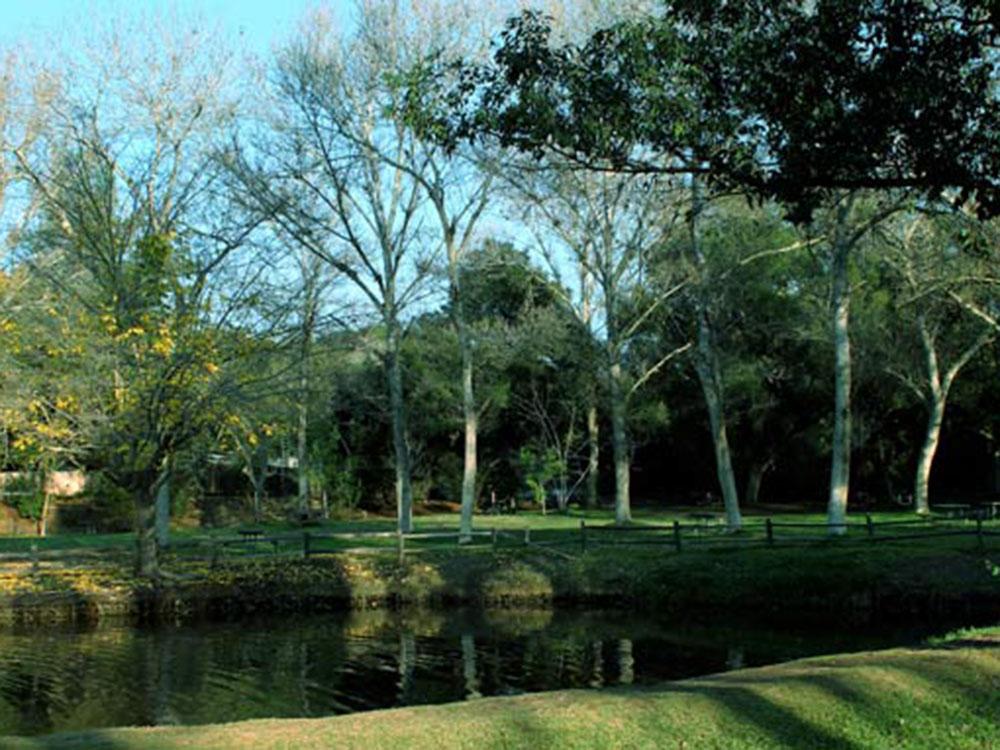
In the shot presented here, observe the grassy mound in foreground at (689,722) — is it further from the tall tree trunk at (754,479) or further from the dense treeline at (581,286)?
the tall tree trunk at (754,479)

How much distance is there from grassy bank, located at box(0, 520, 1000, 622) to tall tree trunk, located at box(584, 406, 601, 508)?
2527cm

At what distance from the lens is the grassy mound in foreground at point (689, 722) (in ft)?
32.0

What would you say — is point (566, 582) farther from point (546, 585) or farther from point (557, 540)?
point (557, 540)

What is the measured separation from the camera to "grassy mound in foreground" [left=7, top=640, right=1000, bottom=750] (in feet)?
32.0

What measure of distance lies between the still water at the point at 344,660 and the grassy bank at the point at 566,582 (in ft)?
4.01

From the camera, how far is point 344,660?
20688 millimetres

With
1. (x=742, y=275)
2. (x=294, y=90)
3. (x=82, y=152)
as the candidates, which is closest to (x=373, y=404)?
(x=742, y=275)

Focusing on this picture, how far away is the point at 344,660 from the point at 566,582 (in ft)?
30.5

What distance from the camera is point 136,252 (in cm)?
2592

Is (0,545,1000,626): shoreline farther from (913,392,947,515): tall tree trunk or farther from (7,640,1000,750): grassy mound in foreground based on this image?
(913,392,947,515): tall tree trunk

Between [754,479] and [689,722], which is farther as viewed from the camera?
[754,479]

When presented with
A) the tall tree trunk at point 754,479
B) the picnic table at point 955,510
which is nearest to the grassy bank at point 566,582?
the picnic table at point 955,510

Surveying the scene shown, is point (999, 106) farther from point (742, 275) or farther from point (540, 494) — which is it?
point (540, 494)

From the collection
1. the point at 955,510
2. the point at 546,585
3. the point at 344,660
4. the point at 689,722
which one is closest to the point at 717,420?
the point at 546,585
